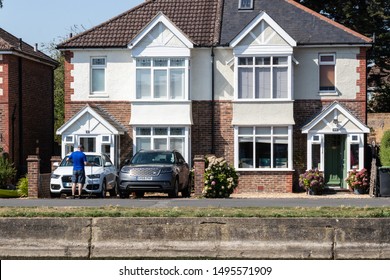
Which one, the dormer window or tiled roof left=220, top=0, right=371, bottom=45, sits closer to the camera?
tiled roof left=220, top=0, right=371, bottom=45

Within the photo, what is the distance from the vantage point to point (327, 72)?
37.3 metres

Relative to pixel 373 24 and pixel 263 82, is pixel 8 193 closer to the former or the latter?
pixel 263 82

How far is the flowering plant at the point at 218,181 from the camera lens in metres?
30.5

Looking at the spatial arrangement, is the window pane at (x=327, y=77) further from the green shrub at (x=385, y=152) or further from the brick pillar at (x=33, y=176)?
the brick pillar at (x=33, y=176)

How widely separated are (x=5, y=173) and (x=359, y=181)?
13301mm

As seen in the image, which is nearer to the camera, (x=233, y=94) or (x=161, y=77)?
(x=161, y=77)

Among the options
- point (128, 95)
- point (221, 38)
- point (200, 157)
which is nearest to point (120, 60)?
point (128, 95)

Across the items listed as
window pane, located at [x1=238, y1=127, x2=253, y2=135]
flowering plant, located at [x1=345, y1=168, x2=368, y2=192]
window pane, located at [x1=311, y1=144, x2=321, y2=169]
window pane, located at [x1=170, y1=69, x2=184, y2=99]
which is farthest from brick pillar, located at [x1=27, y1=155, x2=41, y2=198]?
flowering plant, located at [x1=345, y1=168, x2=368, y2=192]

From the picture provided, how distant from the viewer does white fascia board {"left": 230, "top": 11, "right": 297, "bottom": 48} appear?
36.2m

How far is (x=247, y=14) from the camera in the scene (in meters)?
38.7

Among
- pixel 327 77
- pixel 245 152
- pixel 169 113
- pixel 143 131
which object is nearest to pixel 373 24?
pixel 327 77

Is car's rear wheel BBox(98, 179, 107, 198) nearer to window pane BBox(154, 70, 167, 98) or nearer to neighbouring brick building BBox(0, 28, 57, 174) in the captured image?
window pane BBox(154, 70, 167, 98)

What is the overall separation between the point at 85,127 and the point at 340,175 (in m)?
10.1

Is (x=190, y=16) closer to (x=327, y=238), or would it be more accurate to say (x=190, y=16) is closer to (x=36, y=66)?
(x=36, y=66)
